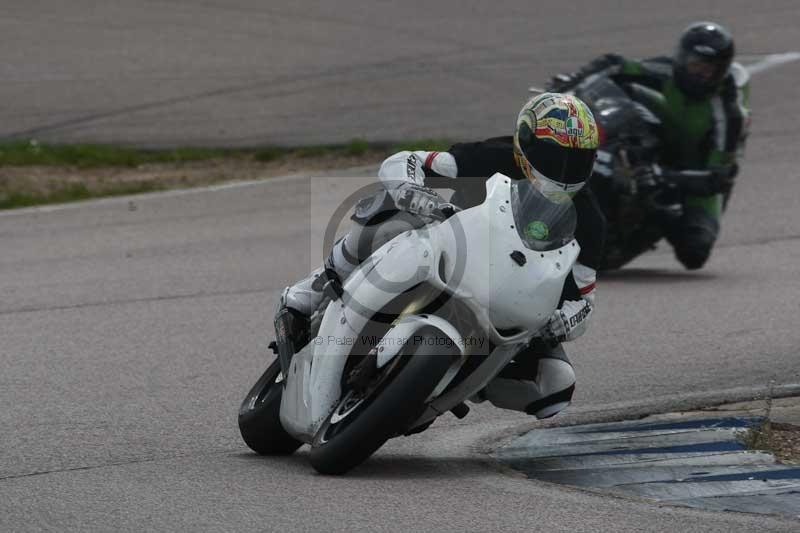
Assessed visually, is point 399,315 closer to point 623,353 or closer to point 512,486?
point 512,486

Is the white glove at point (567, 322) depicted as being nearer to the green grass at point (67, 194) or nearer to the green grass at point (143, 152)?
the green grass at point (67, 194)

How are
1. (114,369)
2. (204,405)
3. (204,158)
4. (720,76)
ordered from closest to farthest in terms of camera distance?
(204,405), (114,369), (720,76), (204,158)

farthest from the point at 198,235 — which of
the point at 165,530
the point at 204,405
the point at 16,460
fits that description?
the point at 165,530

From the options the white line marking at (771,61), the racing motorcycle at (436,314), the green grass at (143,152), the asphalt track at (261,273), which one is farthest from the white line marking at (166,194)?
the racing motorcycle at (436,314)

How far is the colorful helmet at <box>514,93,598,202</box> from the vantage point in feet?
20.0

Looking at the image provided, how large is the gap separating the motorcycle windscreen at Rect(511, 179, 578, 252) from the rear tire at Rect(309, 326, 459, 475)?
1.78 ft

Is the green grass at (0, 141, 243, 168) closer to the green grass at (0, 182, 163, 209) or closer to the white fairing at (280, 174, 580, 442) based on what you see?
the green grass at (0, 182, 163, 209)

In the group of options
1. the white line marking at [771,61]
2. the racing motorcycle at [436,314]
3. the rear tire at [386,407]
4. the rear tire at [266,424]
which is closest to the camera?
the rear tire at [386,407]

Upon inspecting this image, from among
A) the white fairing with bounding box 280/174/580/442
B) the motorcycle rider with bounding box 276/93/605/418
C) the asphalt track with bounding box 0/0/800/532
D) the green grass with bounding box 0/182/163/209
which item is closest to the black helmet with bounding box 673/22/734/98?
the asphalt track with bounding box 0/0/800/532

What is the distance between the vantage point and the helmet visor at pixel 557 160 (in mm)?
6094

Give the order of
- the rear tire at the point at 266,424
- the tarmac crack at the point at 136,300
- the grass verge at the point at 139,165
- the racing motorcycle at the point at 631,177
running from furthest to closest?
1. the grass verge at the point at 139,165
2. the racing motorcycle at the point at 631,177
3. the tarmac crack at the point at 136,300
4. the rear tire at the point at 266,424

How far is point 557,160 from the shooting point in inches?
240

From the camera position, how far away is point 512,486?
5.89 m

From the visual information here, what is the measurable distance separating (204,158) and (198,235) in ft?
9.00
